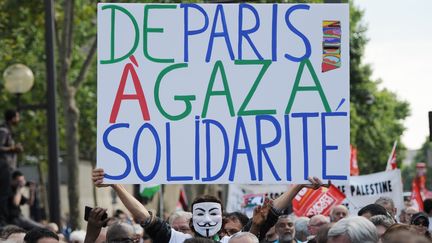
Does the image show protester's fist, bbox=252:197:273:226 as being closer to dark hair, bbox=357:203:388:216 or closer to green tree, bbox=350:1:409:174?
dark hair, bbox=357:203:388:216

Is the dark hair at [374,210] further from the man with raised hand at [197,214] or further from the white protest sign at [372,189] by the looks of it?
the white protest sign at [372,189]

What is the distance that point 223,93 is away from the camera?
855 cm

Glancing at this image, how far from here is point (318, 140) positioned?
27.6 feet

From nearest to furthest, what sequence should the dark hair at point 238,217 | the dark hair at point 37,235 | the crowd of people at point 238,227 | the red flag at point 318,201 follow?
the crowd of people at point 238,227 < the dark hair at point 37,235 < the dark hair at point 238,217 < the red flag at point 318,201

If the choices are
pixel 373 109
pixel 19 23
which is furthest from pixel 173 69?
pixel 373 109

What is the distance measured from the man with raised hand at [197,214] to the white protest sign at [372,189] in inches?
260

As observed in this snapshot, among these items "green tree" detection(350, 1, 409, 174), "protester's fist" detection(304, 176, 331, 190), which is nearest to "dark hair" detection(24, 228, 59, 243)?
"protester's fist" detection(304, 176, 331, 190)

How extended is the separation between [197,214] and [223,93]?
93cm

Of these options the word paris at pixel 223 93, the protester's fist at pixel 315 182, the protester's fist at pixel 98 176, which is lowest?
the protester's fist at pixel 315 182

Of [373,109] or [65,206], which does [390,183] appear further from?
[65,206]

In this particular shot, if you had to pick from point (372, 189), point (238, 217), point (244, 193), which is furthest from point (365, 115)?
point (238, 217)

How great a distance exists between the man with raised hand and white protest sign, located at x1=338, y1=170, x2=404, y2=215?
21.7 feet

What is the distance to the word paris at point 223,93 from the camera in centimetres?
839

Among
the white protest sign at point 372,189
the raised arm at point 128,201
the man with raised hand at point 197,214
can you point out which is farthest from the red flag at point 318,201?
the raised arm at point 128,201
